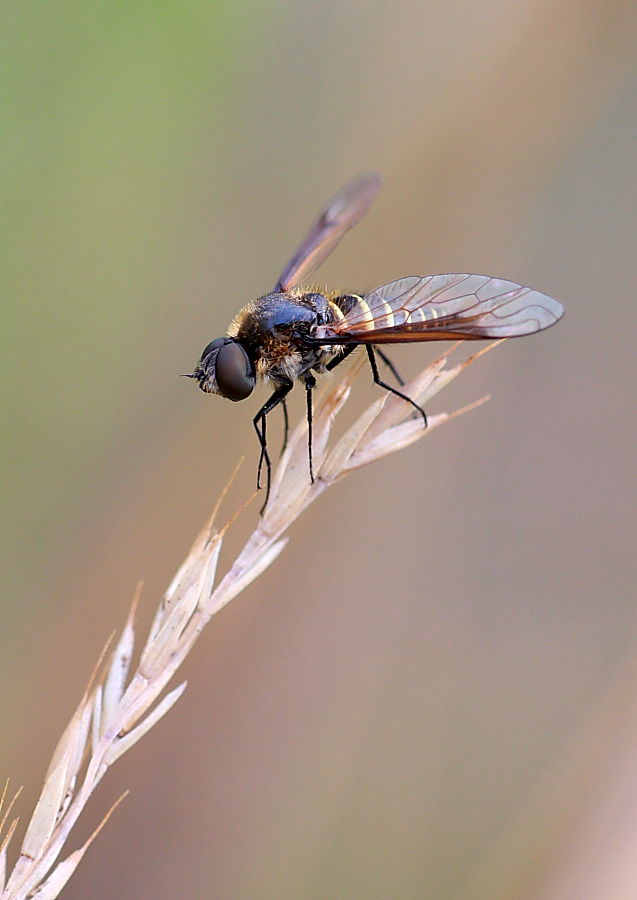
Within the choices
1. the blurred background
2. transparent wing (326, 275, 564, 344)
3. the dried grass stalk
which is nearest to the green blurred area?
the blurred background

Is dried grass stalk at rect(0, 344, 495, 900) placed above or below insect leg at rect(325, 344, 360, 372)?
below

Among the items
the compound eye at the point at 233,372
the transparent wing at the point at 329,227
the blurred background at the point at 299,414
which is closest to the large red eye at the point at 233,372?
the compound eye at the point at 233,372

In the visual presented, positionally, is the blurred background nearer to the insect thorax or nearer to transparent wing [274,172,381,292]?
transparent wing [274,172,381,292]

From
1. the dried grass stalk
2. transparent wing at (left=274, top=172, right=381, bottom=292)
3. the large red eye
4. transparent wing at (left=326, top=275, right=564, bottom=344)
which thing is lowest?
the dried grass stalk

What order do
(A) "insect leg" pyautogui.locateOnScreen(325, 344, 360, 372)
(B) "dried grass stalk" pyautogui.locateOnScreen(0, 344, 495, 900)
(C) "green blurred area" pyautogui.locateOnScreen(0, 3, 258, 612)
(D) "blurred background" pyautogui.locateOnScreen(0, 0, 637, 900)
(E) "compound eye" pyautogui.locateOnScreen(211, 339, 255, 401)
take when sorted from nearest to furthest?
(B) "dried grass stalk" pyautogui.locateOnScreen(0, 344, 495, 900)
(E) "compound eye" pyautogui.locateOnScreen(211, 339, 255, 401)
(A) "insect leg" pyautogui.locateOnScreen(325, 344, 360, 372)
(D) "blurred background" pyautogui.locateOnScreen(0, 0, 637, 900)
(C) "green blurred area" pyautogui.locateOnScreen(0, 3, 258, 612)

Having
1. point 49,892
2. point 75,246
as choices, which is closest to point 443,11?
point 75,246

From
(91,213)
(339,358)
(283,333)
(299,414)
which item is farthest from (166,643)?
(91,213)

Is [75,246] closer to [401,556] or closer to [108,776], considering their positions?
[401,556]
